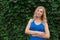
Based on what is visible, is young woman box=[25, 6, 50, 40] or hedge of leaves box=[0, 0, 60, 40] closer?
young woman box=[25, 6, 50, 40]

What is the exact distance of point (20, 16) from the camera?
7.30m

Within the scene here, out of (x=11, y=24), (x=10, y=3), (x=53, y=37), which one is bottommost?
(x=53, y=37)

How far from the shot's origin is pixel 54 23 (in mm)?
7273

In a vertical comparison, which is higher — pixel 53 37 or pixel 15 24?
pixel 15 24

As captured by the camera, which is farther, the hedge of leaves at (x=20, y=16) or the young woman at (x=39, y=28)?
the hedge of leaves at (x=20, y=16)

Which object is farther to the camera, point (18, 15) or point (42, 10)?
point (18, 15)

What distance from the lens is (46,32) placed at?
5.04 meters

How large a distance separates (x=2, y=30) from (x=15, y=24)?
0.45 meters

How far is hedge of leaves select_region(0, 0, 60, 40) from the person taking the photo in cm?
714

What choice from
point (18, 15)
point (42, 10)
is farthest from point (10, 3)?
point (42, 10)

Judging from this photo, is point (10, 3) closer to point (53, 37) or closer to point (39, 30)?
point (53, 37)

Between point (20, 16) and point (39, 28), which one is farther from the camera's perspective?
point (20, 16)

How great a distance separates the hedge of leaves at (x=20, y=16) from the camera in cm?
714

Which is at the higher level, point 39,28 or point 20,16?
point 39,28
